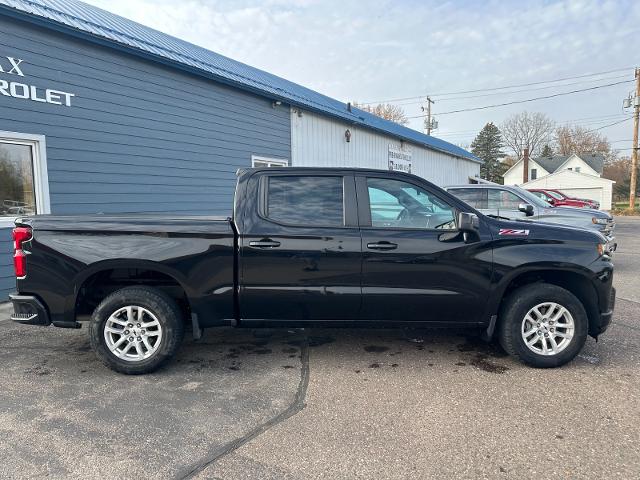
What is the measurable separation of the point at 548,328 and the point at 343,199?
221 centimetres

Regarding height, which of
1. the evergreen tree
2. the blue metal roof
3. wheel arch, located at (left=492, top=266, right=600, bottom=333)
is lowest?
wheel arch, located at (left=492, top=266, right=600, bottom=333)

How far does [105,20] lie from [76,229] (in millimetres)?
6606

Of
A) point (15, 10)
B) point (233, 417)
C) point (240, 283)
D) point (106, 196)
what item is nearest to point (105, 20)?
point (15, 10)

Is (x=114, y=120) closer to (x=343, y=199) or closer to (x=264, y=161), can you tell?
(x=264, y=161)

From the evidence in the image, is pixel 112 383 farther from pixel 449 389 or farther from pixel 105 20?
pixel 105 20

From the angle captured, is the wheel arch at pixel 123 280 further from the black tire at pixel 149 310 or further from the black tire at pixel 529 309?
the black tire at pixel 529 309

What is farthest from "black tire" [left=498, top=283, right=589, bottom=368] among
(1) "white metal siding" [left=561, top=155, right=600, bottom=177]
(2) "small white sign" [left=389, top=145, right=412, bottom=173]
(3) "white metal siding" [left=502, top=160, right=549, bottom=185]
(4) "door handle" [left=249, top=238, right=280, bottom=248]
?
(3) "white metal siding" [left=502, top=160, right=549, bottom=185]

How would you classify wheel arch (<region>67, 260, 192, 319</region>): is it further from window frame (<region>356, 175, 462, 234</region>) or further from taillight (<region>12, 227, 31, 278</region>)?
window frame (<region>356, 175, 462, 234</region>)

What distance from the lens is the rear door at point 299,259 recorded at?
12.3ft

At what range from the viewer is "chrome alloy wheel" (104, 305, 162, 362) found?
3.74 meters

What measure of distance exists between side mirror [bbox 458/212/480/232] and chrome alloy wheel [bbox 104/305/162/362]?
2834mm

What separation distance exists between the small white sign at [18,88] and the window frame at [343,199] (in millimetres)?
4624

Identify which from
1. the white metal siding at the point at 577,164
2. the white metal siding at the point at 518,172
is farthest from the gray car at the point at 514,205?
the white metal siding at the point at 518,172

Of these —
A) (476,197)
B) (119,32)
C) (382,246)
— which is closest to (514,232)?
(382,246)
